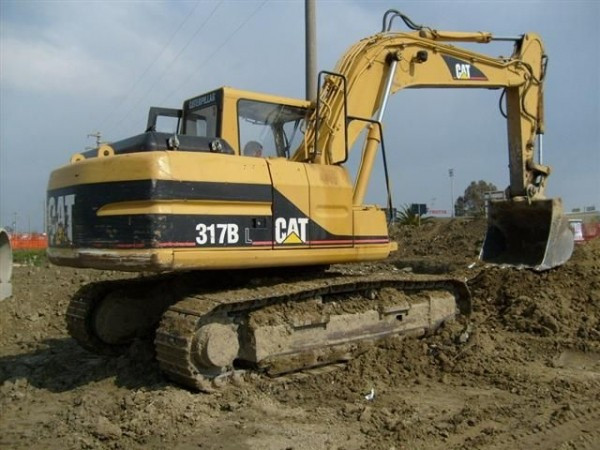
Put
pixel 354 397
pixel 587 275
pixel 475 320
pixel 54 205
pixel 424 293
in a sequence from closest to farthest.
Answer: pixel 354 397, pixel 54 205, pixel 424 293, pixel 475 320, pixel 587 275

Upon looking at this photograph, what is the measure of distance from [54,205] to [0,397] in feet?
6.16

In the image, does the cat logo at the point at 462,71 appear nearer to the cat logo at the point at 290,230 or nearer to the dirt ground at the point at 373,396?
the dirt ground at the point at 373,396

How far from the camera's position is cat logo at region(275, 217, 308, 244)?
633cm

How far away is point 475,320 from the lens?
8.88 metres

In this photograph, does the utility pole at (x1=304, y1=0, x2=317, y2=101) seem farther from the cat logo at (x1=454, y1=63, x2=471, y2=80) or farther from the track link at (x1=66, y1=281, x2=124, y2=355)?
the track link at (x1=66, y1=281, x2=124, y2=355)

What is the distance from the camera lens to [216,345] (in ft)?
19.3

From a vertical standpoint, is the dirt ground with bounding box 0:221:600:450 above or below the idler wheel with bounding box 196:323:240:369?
below

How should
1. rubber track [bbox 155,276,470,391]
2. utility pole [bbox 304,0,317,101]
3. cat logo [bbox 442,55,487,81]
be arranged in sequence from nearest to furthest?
rubber track [bbox 155,276,470,391] < cat logo [bbox 442,55,487,81] < utility pole [bbox 304,0,317,101]

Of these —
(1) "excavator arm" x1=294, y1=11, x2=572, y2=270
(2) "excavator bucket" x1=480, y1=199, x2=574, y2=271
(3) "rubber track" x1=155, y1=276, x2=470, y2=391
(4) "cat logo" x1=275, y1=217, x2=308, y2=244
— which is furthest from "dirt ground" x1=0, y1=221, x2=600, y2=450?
(4) "cat logo" x1=275, y1=217, x2=308, y2=244

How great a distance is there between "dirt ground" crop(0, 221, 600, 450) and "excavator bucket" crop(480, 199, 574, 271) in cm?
82

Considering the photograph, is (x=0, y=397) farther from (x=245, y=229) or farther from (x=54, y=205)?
(x=245, y=229)

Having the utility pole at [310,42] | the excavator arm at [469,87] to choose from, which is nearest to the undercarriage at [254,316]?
the excavator arm at [469,87]

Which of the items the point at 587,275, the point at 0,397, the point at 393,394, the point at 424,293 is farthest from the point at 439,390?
the point at 587,275

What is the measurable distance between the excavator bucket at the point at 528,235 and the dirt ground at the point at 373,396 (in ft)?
2.70
